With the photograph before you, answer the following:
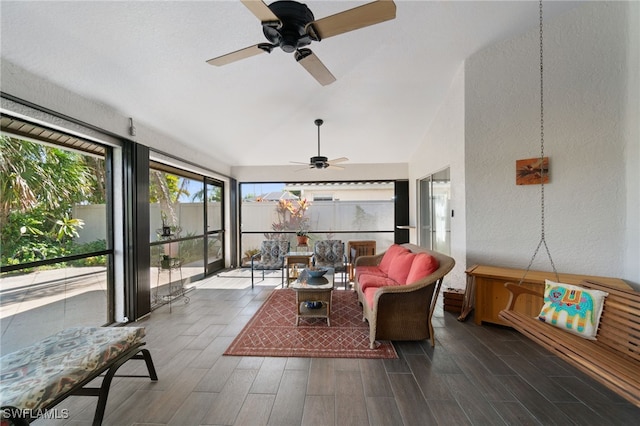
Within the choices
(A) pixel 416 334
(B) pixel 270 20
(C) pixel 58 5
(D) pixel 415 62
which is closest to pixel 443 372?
(A) pixel 416 334

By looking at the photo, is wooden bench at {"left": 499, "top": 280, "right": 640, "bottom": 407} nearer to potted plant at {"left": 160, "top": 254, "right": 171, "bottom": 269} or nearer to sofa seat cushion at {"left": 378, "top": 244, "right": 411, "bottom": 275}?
sofa seat cushion at {"left": 378, "top": 244, "right": 411, "bottom": 275}

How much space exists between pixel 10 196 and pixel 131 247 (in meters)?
1.15

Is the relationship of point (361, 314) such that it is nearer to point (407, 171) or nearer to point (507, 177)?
point (507, 177)

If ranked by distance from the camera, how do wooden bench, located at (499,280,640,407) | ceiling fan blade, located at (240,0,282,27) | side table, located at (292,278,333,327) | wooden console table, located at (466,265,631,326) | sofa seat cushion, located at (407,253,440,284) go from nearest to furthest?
ceiling fan blade, located at (240,0,282,27) → wooden bench, located at (499,280,640,407) → sofa seat cushion, located at (407,253,440,284) → wooden console table, located at (466,265,631,326) → side table, located at (292,278,333,327)

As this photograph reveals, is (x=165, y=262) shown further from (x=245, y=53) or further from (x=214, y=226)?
(x=245, y=53)

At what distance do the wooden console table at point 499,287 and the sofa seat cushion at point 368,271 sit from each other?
3.73 ft

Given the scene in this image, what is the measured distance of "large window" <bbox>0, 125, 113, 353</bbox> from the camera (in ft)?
6.72

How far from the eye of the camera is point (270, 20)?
4.76ft

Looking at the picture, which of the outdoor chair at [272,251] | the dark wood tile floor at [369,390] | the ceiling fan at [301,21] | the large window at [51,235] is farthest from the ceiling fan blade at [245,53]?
the outdoor chair at [272,251]

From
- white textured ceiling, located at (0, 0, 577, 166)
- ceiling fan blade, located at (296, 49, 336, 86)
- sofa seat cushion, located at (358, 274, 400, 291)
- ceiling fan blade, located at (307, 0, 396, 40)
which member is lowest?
sofa seat cushion, located at (358, 274, 400, 291)

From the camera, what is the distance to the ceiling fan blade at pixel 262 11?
1.28 meters

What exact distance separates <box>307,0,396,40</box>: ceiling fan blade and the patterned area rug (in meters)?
2.60

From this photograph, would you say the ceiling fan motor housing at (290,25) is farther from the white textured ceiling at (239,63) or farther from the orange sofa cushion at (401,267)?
the orange sofa cushion at (401,267)

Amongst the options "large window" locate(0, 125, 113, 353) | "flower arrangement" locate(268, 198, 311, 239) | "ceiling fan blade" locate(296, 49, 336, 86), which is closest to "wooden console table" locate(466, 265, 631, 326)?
"ceiling fan blade" locate(296, 49, 336, 86)
